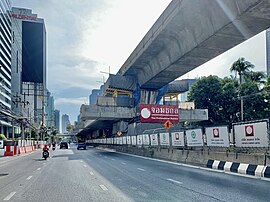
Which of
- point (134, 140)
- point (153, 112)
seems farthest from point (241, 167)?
point (134, 140)

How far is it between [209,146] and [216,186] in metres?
8.86

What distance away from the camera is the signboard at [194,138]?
20.7 metres

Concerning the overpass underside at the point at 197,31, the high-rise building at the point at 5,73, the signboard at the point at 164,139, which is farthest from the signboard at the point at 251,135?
the high-rise building at the point at 5,73

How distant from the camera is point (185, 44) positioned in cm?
2580

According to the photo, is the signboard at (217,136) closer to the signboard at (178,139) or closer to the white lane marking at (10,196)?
the signboard at (178,139)

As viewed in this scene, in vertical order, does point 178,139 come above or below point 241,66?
below

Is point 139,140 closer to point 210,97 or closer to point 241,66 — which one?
point 210,97

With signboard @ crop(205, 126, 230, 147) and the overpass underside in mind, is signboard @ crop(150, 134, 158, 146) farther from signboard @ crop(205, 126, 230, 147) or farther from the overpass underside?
signboard @ crop(205, 126, 230, 147)

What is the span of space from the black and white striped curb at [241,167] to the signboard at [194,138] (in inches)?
104

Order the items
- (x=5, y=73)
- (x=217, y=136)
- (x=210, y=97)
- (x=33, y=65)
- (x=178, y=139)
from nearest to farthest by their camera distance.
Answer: (x=217, y=136), (x=178, y=139), (x=210, y=97), (x=5, y=73), (x=33, y=65)

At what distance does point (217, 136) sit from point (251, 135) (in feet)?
10.4

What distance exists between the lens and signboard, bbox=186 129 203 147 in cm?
2074

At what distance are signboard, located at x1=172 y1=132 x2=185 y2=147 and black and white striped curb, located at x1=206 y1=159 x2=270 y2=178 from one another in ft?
17.7

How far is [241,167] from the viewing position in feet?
49.2
